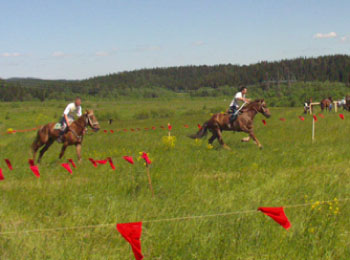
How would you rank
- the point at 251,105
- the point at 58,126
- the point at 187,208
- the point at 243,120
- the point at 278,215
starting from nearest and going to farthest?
the point at 278,215 → the point at 187,208 → the point at 58,126 → the point at 243,120 → the point at 251,105

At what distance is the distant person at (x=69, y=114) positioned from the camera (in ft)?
50.9

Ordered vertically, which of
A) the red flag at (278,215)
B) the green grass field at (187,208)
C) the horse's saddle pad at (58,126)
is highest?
the horse's saddle pad at (58,126)

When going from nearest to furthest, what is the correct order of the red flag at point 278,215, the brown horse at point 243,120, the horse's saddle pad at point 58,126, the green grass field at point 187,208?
the red flag at point 278,215 < the green grass field at point 187,208 < the horse's saddle pad at point 58,126 < the brown horse at point 243,120

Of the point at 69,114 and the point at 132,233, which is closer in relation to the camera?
the point at 132,233

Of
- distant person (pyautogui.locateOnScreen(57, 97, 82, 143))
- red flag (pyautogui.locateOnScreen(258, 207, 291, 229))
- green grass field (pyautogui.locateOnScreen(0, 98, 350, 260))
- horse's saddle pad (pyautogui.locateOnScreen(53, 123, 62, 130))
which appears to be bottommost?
green grass field (pyautogui.locateOnScreen(0, 98, 350, 260))

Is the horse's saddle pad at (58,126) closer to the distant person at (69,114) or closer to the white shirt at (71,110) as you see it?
the distant person at (69,114)

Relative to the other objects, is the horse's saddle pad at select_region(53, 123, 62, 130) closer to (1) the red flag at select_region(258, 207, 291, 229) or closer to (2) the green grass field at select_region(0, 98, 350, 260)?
(2) the green grass field at select_region(0, 98, 350, 260)

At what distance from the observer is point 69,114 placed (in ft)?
53.4

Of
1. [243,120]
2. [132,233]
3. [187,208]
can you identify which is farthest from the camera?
[243,120]

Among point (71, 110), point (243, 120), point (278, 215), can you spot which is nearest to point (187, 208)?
point (278, 215)

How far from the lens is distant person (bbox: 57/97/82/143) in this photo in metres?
15.5

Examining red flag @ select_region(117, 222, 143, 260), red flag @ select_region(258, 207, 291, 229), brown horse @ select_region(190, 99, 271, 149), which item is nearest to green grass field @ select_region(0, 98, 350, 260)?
red flag @ select_region(258, 207, 291, 229)

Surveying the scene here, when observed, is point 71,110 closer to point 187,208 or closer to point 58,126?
point 58,126

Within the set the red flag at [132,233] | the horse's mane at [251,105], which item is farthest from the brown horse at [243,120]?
the red flag at [132,233]
